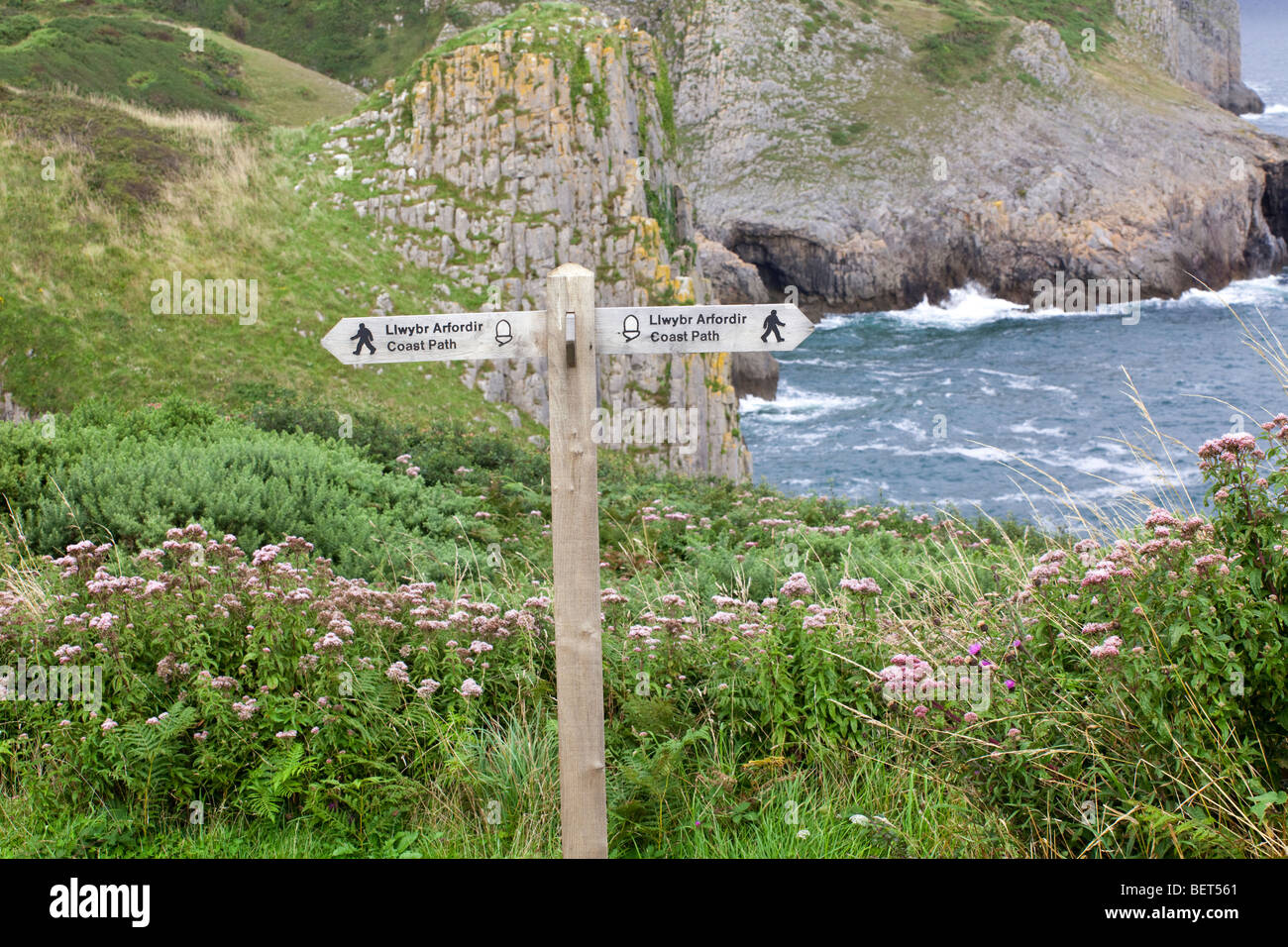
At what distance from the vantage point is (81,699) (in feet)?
16.5

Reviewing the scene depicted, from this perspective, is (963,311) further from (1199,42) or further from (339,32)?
(1199,42)

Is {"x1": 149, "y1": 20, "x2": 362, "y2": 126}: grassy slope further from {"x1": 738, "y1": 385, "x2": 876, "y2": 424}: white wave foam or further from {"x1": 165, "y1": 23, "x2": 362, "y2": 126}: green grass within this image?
{"x1": 738, "y1": 385, "x2": 876, "y2": 424}: white wave foam

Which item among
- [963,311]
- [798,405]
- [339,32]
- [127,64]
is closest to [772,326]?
[798,405]

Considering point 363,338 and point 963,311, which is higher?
point 963,311

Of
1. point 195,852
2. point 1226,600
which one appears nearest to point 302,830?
point 195,852

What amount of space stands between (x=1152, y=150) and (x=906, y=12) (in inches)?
1150

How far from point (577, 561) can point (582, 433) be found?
55 centimetres

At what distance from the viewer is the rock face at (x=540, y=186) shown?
84.1 ft

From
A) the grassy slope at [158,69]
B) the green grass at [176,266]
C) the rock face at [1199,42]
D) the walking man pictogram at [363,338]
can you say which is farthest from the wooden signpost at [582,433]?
the rock face at [1199,42]

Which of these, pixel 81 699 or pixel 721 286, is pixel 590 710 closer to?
pixel 81 699

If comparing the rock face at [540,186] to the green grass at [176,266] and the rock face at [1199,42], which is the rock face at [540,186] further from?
the rock face at [1199,42]

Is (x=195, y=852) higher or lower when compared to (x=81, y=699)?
lower

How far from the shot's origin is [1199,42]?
325 ft

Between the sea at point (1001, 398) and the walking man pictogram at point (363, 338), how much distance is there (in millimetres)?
22912
